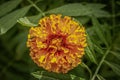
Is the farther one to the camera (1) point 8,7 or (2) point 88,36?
(1) point 8,7

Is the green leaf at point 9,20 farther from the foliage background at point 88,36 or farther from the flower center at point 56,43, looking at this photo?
the flower center at point 56,43

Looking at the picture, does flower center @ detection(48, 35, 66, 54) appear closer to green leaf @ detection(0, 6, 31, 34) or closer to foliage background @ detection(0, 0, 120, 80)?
foliage background @ detection(0, 0, 120, 80)

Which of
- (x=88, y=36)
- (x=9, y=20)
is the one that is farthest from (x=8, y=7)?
(x=88, y=36)

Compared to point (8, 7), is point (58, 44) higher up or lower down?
lower down

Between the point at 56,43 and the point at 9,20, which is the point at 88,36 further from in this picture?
the point at 9,20

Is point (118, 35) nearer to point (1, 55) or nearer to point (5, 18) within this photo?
point (5, 18)

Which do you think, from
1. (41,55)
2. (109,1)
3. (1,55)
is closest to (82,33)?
(41,55)

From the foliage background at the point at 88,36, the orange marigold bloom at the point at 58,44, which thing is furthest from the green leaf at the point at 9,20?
the orange marigold bloom at the point at 58,44
